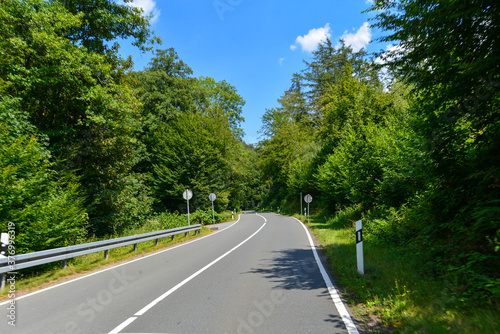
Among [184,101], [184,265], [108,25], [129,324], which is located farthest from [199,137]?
[129,324]

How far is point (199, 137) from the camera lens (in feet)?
108

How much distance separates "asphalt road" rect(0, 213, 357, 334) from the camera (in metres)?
4.15

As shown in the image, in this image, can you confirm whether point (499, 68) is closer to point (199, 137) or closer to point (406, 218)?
point (406, 218)

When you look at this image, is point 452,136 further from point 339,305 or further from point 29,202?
point 29,202

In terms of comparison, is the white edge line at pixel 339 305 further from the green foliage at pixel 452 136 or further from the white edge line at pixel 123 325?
the white edge line at pixel 123 325

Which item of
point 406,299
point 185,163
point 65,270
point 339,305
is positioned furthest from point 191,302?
point 185,163

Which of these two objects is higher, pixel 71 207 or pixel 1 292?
pixel 71 207

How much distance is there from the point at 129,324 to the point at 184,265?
4622mm

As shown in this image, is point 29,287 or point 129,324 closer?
point 129,324

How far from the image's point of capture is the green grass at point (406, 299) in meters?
3.61

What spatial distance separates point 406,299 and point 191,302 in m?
3.80

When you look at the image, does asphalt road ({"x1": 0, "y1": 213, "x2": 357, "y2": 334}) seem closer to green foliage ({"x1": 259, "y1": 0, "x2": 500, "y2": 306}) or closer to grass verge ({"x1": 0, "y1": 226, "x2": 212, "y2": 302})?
grass verge ({"x1": 0, "y1": 226, "x2": 212, "y2": 302})

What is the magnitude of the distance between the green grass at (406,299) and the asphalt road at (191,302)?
1.69ft

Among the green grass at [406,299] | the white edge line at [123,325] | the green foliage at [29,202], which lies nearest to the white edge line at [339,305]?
the green grass at [406,299]
